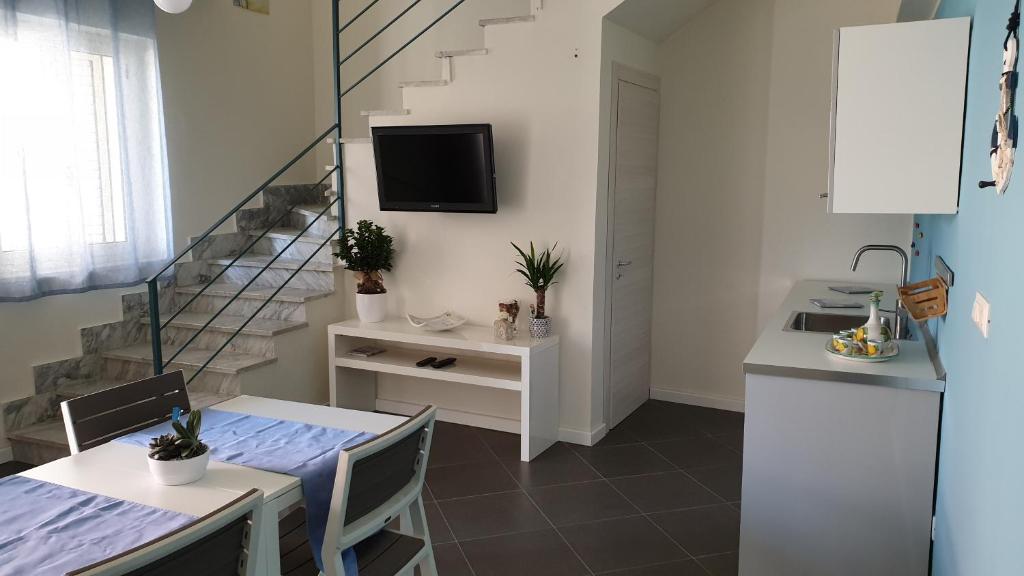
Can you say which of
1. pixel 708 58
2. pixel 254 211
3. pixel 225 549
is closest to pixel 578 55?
pixel 708 58

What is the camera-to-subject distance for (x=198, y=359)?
15.3 feet

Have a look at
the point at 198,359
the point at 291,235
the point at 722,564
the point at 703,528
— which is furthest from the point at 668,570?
the point at 291,235

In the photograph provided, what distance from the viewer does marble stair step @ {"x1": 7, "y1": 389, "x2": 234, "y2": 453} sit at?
4.15 metres

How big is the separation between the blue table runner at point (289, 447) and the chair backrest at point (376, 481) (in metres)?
0.09

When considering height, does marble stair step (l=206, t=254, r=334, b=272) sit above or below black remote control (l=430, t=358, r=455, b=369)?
above

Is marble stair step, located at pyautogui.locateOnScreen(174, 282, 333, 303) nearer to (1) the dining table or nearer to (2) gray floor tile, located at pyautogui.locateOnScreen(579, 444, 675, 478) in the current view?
(2) gray floor tile, located at pyautogui.locateOnScreen(579, 444, 675, 478)

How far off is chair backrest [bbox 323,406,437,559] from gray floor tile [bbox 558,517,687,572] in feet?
3.78

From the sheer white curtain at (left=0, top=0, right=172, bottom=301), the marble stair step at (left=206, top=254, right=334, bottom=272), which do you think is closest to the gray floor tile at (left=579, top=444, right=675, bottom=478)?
the marble stair step at (left=206, top=254, right=334, bottom=272)

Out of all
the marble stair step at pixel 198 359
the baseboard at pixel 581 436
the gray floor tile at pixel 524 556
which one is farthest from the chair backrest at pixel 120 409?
the baseboard at pixel 581 436

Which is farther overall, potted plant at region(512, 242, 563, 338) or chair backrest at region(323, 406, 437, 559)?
potted plant at region(512, 242, 563, 338)

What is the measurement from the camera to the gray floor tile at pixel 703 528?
332cm

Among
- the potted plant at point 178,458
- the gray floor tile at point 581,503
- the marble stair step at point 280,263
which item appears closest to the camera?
the potted plant at point 178,458

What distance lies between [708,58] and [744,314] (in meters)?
1.66

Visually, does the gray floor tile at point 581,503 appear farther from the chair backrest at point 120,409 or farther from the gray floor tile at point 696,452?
the chair backrest at point 120,409
